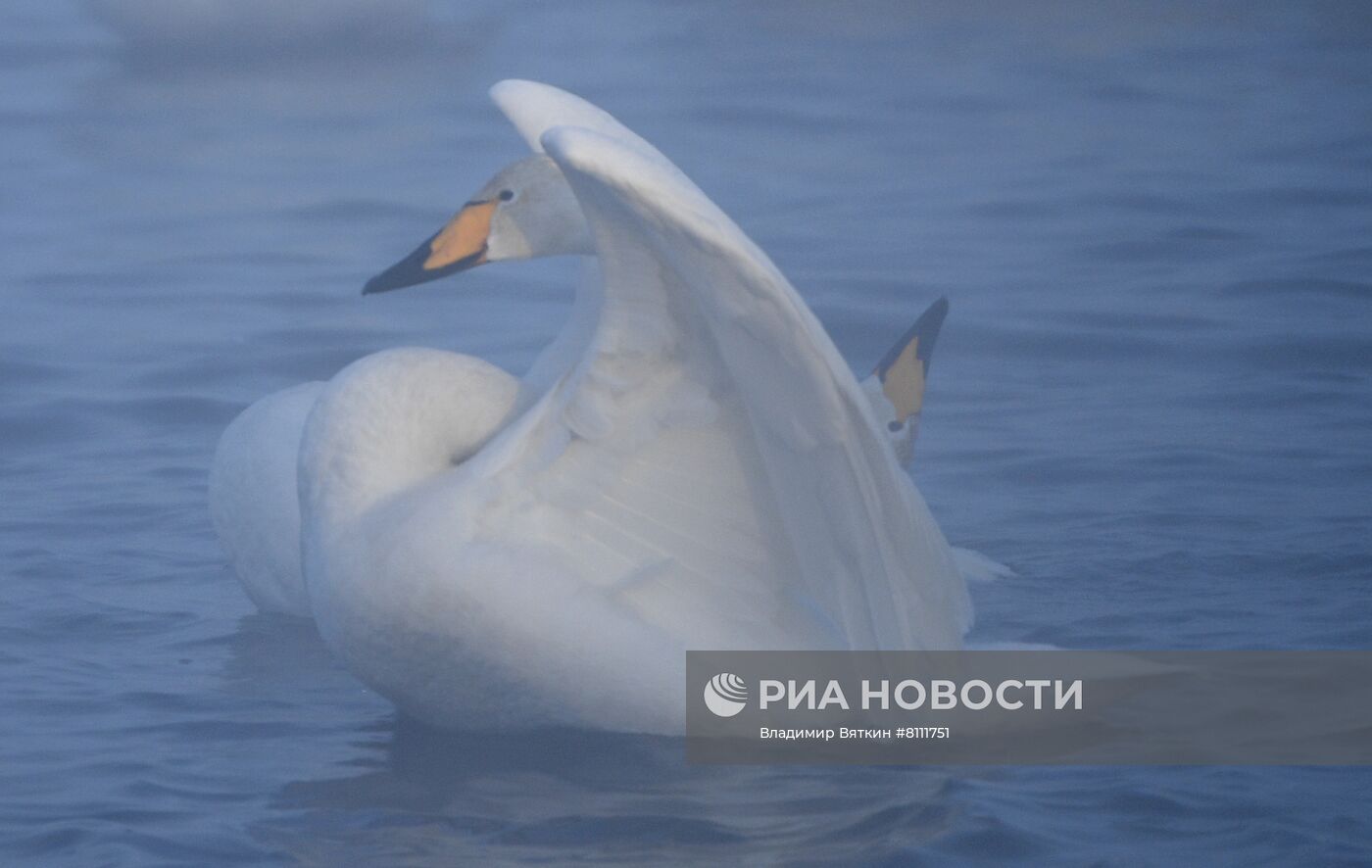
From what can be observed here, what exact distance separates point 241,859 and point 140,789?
1.46 ft

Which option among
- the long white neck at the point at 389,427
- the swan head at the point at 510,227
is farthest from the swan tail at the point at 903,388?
the long white neck at the point at 389,427

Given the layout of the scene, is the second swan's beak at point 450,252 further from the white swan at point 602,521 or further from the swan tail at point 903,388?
the swan tail at point 903,388

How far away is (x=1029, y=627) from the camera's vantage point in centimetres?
473

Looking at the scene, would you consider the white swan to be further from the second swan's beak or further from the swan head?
the second swan's beak

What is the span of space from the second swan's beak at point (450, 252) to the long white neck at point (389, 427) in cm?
48

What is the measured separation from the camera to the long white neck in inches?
153

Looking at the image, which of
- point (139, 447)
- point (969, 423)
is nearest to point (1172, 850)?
point (969, 423)

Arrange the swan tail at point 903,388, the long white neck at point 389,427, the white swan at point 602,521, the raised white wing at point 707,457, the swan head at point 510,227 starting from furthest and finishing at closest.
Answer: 1. the swan tail at point 903,388
2. the swan head at point 510,227
3. the long white neck at point 389,427
4. the white swan at point 602,521
5. the raised white wing at point 707,457

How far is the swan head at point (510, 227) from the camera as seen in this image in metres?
4.34

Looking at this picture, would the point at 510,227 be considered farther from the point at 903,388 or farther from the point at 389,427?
the point at 903,388

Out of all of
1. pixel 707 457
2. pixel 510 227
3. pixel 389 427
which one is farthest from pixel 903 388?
pixel 389 427

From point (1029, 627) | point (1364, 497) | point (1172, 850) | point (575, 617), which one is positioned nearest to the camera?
point (1172, 850)

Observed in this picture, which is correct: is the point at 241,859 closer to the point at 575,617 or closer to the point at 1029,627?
the point at 575,617

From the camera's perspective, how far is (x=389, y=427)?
12.8 feet
